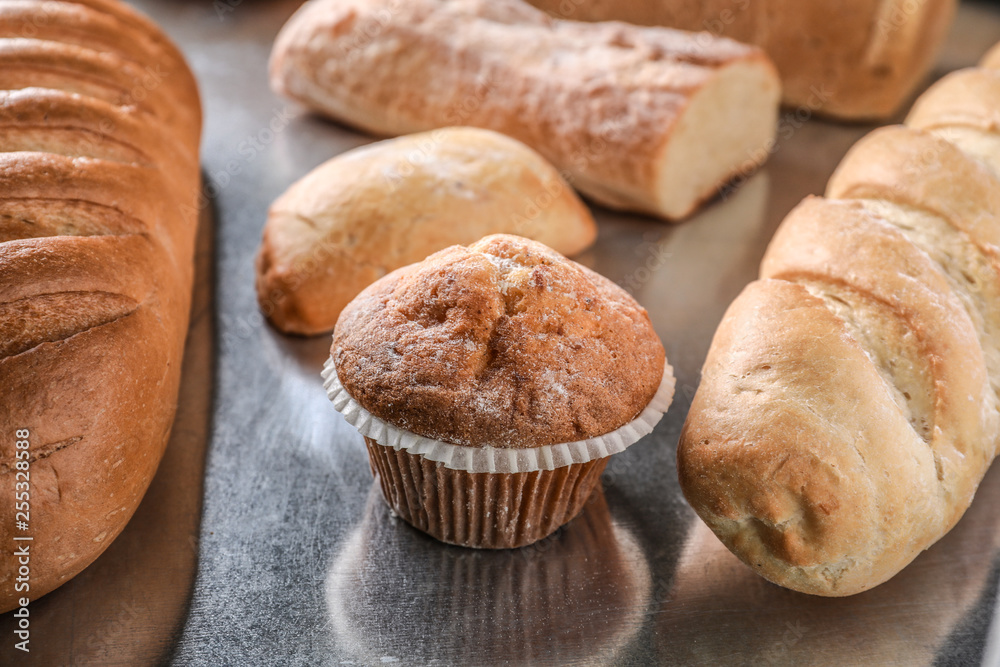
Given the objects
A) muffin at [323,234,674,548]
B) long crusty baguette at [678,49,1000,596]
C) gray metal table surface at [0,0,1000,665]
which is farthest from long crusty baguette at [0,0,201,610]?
long crusty baguette at [678,49,1000,596]

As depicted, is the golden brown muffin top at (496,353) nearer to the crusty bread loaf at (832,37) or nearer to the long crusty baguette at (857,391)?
the long crusty baguette at (857,391)

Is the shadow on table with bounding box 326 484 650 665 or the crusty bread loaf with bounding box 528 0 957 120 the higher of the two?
the crusty bread loaf with bounding box 528 0 957 120

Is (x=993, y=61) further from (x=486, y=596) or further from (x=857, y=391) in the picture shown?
(x=486, y=596)

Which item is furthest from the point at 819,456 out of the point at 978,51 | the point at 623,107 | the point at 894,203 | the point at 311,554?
the point at 978,51

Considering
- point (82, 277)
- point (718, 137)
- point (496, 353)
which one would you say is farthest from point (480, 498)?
point (718, 137)

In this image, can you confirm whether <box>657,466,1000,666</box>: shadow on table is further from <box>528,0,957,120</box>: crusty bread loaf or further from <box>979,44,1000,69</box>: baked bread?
<box>528,0,957,120</box>: crusty bread loaf
